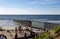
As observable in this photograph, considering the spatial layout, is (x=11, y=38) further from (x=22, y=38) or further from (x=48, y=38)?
(x=48, y=38)

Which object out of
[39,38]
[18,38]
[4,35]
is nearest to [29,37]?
[18,38]

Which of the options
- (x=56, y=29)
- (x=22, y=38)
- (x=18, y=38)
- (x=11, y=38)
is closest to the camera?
(x=56, y=29)

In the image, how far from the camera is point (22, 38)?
22.9 feet

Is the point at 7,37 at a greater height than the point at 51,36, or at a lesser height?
lesser

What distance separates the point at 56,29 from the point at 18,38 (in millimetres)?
2355

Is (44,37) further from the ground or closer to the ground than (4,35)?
further from the ground

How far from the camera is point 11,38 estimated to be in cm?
587

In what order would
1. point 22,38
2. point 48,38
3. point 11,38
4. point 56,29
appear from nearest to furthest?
point 48,38, point 56,29, point 11,38, point 22,38

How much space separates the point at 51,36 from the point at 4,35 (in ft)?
7.69

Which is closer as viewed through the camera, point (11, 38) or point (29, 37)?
point (11, 38)

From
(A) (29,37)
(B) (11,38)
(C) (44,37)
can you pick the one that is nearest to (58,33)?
(C) (44,37)

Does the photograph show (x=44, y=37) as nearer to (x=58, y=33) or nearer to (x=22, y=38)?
(x=58, y=33)

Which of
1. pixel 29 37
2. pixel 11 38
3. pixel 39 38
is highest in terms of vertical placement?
pixel 39 38

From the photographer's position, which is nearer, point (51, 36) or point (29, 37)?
point (51, 36)
